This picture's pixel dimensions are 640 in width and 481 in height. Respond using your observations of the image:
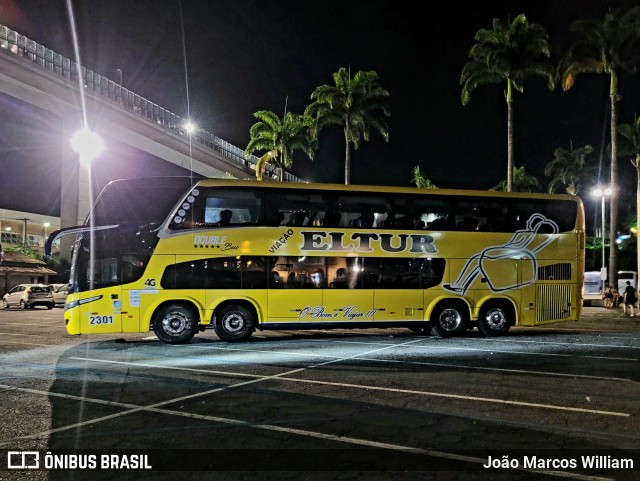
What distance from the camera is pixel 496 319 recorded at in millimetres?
17188

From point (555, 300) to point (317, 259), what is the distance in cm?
727

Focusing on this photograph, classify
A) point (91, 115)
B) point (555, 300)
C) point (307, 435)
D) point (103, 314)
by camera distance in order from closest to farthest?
1. point (307, 435)
2. point (103, 314)
3. point (555, 300)
4. point (91, 115)

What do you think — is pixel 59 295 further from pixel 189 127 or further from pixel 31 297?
pixel 189 127

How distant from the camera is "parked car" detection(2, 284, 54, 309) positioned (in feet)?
107

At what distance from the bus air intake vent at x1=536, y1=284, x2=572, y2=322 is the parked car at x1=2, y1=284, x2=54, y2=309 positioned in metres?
26.9

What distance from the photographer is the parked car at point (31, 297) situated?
32.6 m

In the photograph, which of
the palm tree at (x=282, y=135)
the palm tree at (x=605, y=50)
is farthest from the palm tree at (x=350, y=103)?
the palm tree at (x=605, y=50)

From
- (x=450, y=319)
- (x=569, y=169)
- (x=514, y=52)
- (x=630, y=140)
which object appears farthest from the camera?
(x=569, y=169)

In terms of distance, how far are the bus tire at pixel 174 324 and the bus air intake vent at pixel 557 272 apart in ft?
33.6

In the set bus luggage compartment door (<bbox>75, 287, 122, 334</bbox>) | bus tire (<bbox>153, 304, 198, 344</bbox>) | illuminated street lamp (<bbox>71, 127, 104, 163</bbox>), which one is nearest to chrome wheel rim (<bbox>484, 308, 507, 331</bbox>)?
bus tire (<bbox>153, 304, 198, 344</bbox>)

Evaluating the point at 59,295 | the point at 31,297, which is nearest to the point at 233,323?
the point at 31,297

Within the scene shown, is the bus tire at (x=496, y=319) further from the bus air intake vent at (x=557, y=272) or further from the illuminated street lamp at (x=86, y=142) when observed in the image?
the illuminated street lamp at (x=86, y=142)

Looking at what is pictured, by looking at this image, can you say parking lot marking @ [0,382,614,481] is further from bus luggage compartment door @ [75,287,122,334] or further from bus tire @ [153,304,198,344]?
bus tire @ [153,304,198,344]

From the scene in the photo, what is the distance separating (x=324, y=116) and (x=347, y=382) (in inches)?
1129
